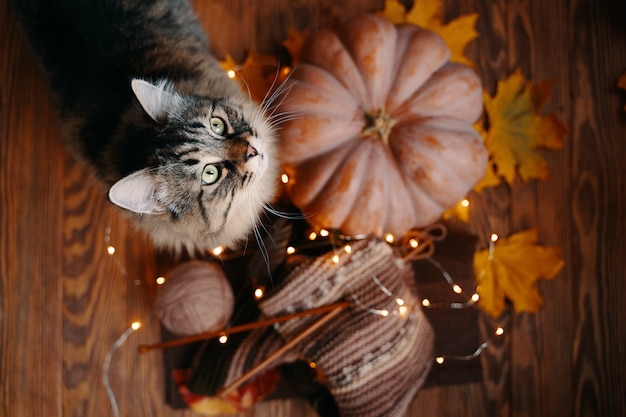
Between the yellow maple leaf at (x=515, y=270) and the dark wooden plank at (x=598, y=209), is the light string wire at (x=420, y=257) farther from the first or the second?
the dark wooden plank at (x=598, y=209)

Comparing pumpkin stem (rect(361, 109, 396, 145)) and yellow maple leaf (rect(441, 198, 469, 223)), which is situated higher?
pumpkin stem (rect(361, 109, 396, 145))

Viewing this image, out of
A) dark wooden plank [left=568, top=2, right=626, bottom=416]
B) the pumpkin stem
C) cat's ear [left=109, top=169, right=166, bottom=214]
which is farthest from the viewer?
dark wooden plank [left=568, top=2, right=626, bottom=416]

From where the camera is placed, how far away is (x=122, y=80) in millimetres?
1200

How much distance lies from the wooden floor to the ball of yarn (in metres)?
0.20

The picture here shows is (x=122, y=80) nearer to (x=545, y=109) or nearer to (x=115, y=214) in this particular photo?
(x=115, y=214)

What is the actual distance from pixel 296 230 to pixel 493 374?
0.82 meters

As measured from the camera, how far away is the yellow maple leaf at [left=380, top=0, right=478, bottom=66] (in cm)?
162

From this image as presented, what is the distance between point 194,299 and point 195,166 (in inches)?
18.2

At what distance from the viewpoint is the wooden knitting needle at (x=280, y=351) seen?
1.42 metres

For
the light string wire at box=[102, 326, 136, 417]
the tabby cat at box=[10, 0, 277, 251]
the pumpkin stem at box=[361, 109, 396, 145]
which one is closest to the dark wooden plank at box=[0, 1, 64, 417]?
the light string wire at box=[102, 326, 136, 417]

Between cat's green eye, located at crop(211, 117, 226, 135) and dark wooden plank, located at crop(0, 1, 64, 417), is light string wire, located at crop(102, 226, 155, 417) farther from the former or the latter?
cat's green eye, located at crop(211, 117, 226, 135)

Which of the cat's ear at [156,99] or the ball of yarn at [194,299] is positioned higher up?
the cat's ear at [156,99]

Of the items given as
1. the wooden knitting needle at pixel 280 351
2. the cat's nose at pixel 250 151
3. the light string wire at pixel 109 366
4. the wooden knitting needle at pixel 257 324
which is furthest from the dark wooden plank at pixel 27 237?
the cat's nose at pixel 250 151

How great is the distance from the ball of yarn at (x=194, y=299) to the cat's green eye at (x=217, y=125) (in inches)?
18.6
